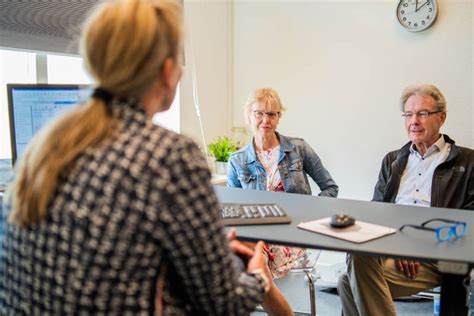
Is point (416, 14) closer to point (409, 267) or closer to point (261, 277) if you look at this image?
point (409, 267)

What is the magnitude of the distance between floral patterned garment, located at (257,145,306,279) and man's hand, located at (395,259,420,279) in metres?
0.51

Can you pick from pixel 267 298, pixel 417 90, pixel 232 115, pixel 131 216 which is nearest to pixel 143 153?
pixel 131 216

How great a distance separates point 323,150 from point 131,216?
3.07 m

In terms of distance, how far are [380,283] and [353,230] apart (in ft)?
2.12

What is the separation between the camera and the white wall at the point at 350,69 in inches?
131

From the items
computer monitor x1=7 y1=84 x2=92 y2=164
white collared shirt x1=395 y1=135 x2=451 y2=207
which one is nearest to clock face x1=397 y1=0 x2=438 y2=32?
white collared shirt x1=395 y1=135 x2=451 y2=207

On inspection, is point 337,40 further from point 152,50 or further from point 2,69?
point 152,50

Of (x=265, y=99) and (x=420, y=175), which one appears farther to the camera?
(x=265, y=99)

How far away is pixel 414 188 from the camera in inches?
99.0

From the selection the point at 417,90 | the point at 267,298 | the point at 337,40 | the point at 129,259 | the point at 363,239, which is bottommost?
the point at 267,298

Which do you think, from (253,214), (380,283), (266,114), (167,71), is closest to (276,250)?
(380,283)

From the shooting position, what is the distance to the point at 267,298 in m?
1.88

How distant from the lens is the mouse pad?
142cm

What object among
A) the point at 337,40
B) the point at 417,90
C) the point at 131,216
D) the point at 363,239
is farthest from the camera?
the point at 337,40
